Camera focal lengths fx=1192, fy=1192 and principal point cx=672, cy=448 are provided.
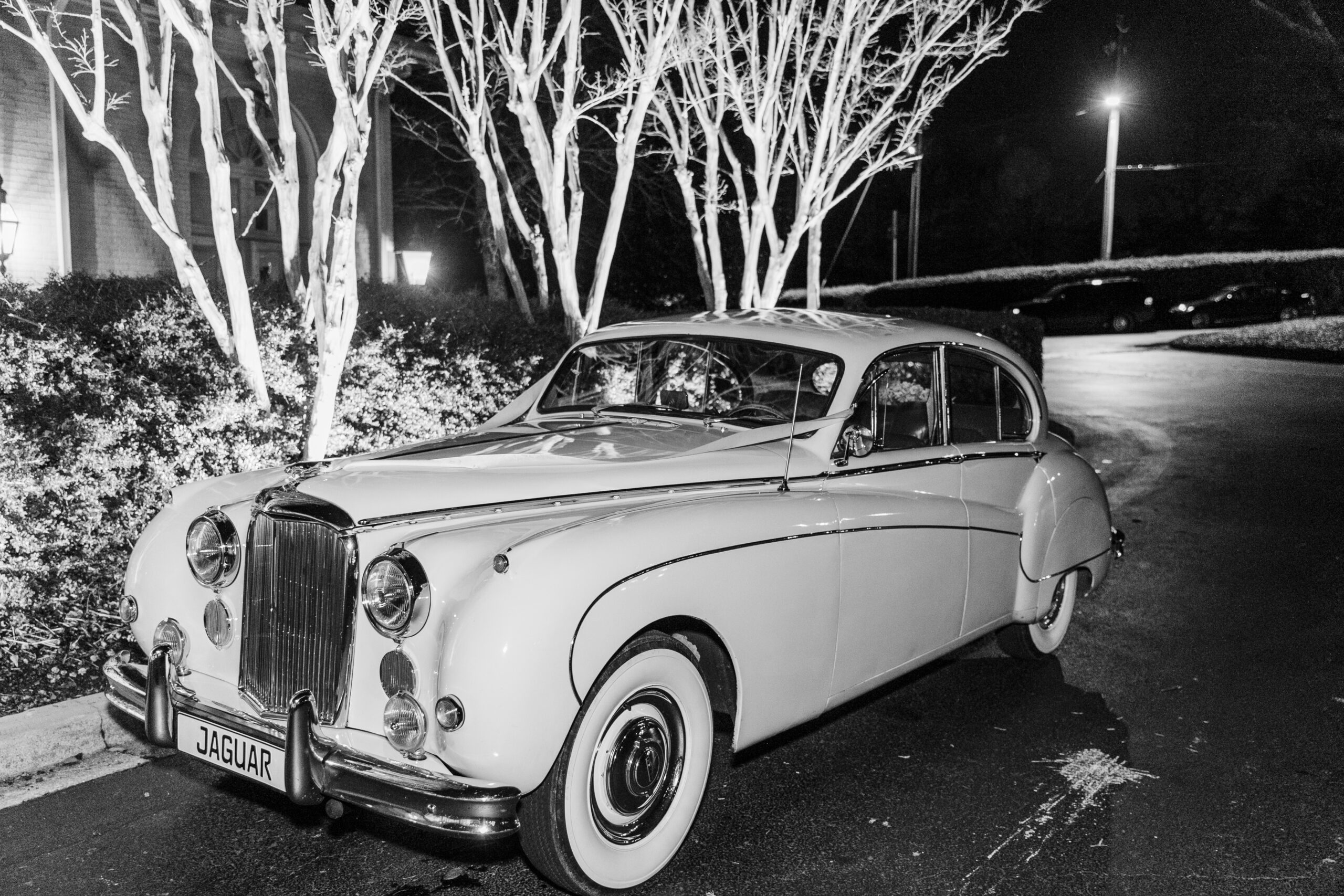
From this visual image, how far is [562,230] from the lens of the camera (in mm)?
10375

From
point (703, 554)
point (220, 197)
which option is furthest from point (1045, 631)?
point (220, 197)

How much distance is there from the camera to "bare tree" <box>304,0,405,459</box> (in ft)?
23.4

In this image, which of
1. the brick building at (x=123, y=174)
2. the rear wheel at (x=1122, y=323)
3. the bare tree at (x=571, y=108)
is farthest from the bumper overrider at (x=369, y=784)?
the rear wheel at (x=1122, y=323)

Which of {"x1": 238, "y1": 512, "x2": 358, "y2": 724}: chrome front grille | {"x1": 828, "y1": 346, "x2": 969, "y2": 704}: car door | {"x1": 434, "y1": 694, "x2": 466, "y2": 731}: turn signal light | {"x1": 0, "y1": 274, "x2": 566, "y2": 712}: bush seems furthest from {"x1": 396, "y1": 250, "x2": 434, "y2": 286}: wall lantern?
{"x1": 434, "y1": 694, "x2": 466, "y2": 731}: turn signal light

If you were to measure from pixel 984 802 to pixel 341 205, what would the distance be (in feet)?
17.6

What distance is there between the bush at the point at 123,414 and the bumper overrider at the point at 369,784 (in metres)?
2.10

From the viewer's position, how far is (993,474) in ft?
17.1

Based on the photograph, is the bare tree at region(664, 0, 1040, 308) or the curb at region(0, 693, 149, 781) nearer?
the curb at region(0, 693, 149, 781)

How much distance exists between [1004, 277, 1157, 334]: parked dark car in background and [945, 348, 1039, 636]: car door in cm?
2949

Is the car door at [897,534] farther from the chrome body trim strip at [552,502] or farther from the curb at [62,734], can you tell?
the curb at [62,734]

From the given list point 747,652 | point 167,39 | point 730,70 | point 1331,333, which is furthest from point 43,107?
point 1331,333

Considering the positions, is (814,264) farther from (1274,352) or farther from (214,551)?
(1274,352)

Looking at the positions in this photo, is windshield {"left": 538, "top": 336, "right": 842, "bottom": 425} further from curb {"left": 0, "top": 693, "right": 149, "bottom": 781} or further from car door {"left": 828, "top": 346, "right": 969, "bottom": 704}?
curb {"left": 0, "top": 693, "right": 149, "bottom": 781}

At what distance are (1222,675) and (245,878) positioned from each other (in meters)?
4.46
